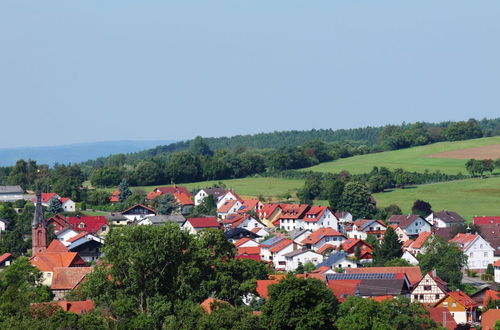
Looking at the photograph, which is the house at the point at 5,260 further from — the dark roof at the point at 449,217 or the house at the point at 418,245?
the dark roof at the point at 449,217

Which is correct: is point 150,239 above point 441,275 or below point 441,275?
above

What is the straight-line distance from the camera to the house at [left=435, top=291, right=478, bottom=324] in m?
52.7

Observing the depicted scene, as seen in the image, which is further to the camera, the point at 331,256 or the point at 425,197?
the point at 425,197

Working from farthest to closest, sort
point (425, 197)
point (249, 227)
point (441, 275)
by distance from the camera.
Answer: point (425, 197) → point (249, 227) → point (441, 275)

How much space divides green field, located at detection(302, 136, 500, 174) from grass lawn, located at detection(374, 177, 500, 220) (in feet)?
34.2

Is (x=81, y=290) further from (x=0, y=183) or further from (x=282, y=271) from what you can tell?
(x=0, y=183)

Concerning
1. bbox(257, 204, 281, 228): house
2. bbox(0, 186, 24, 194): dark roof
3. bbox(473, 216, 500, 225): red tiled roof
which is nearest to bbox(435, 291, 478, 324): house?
bbox(473, 216, 500, 225): red tiled roof

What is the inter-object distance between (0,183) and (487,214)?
173 ft

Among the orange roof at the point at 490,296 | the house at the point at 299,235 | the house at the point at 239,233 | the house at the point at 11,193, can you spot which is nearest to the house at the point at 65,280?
the orange roof at the point at 490,296

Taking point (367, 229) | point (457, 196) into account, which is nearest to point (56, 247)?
point (367, 229)

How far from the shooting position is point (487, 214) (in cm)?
A: 9312

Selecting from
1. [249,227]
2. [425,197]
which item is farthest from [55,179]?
[425,197]

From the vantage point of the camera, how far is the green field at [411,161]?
413 ft

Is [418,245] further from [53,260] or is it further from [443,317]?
[53,260]
